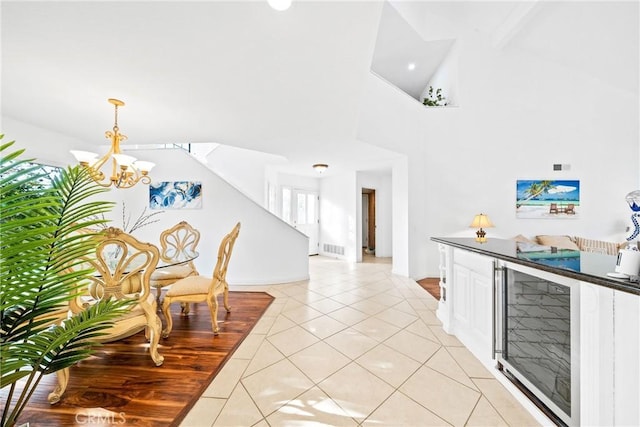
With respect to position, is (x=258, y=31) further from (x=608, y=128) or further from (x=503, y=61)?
(x=608, y=128)

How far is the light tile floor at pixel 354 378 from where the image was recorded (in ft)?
4.69

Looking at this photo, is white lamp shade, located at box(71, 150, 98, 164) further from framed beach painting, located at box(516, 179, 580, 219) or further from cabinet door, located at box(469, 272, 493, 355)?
framed beach painting, located at box(516, 179, 580, 219)

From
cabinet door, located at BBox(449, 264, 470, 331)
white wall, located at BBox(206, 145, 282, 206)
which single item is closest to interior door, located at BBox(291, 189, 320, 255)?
white wall, located at BBox(206, 145, 282, 206)

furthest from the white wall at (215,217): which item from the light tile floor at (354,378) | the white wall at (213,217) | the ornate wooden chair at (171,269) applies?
the light tile floor at (354,378)

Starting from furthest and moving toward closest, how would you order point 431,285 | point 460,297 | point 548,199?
point 548,199, point 431,285, point 460,297

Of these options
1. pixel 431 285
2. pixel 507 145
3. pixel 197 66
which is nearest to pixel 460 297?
pixel 431 285

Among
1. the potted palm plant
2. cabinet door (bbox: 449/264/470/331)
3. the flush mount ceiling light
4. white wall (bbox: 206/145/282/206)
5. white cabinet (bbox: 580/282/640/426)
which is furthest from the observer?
white wall (bbox: 206/145/282/206)

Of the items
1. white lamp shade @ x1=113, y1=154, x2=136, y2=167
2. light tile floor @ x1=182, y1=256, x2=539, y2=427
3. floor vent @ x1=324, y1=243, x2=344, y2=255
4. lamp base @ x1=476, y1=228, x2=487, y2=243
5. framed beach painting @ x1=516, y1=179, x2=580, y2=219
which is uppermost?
white lamp shade @ x1=113, y1=154, x2=136, y2=167

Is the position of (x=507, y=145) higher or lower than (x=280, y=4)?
higher

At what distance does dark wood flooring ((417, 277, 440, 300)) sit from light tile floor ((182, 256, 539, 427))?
733 mm

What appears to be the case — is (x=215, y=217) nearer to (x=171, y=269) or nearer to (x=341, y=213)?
(x=171, y=269)

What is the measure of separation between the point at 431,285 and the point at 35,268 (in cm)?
449

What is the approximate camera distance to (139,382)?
5.62 feet

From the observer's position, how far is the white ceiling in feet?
4.67
